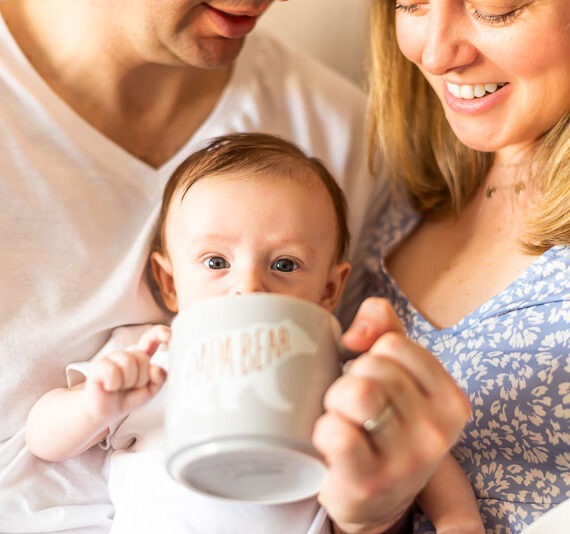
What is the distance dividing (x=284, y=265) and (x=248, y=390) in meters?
0.41

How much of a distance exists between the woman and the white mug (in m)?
0.46

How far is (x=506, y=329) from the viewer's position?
51.1 inches

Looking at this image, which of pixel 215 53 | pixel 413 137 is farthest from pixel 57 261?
Answer: pixel 413 137

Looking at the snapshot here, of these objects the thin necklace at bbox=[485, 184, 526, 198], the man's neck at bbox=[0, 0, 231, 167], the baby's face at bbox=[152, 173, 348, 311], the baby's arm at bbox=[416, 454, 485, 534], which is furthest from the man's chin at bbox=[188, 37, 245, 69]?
the baby's arm at bbox=[416, 454, 485, 534]

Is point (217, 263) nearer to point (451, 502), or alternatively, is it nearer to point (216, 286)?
point (216, 286)

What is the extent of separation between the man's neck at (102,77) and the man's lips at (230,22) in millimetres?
169

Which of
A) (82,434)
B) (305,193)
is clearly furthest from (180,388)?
(305,193)

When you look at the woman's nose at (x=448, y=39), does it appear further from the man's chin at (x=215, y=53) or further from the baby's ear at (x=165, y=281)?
the baby's ear at (x=165, y=281)

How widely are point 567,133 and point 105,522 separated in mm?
947

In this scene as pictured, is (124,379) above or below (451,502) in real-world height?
above

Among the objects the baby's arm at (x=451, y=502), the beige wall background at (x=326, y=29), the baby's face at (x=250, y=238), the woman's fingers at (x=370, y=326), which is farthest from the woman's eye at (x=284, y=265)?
the beige wall background at (x=326, y=29)

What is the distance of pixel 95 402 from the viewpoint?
104 cm

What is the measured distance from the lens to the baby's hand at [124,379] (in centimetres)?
101

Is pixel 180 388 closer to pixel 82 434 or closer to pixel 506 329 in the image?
pixel 82 434
